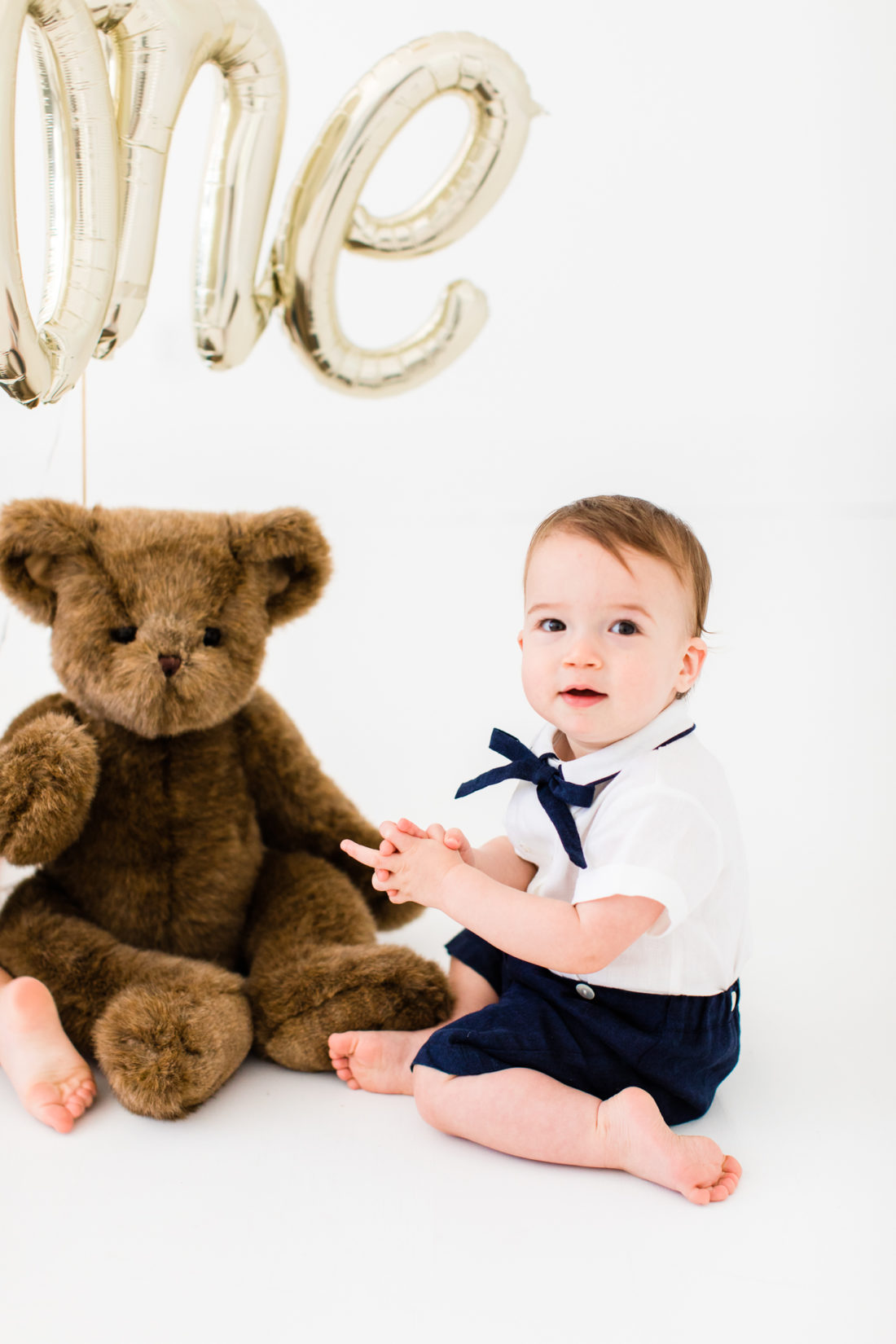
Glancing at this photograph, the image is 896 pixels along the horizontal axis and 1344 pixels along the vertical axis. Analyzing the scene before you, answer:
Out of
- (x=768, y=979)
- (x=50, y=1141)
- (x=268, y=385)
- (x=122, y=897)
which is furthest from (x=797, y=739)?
(x=268, y=385)

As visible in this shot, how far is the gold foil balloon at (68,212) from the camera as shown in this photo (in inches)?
37.0

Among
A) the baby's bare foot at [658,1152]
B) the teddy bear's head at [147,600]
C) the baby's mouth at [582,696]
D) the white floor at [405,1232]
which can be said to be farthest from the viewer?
the teddy bear's head at [147,600]

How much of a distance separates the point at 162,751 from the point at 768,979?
670 mm

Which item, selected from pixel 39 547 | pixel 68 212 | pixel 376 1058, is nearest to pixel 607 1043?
pixel 376 1058

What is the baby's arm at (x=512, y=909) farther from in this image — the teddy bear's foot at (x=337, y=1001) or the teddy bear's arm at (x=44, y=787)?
the teddy bear's arm at (x=44, y=787)

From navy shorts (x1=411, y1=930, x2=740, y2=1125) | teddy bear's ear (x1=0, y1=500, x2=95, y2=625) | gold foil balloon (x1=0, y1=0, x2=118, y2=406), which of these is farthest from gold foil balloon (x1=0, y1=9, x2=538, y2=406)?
navy shorts (x1=411, y1=930, x2=740, y2=1125)

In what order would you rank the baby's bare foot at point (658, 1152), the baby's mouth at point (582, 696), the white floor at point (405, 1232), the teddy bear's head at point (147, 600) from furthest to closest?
1. the teddy bear's head at point (147, 600)
2. the baby's mouth at point (582, 696)
3. the baby's bare foot at point (658, 1152)
4. the white floor at point (405, 1232)

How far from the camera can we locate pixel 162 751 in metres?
1.18

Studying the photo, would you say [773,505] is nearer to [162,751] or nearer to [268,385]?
[268,385]

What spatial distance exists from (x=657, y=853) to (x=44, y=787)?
0.54 meters

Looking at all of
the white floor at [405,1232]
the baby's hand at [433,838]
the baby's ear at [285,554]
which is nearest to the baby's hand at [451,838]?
the baby's hand at [433,838]

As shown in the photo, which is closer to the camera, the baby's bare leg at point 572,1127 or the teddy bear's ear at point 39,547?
the baby's bare leg at point 572,1127

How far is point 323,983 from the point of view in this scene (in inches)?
42.6

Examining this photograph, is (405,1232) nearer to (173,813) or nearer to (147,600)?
(173,813)
